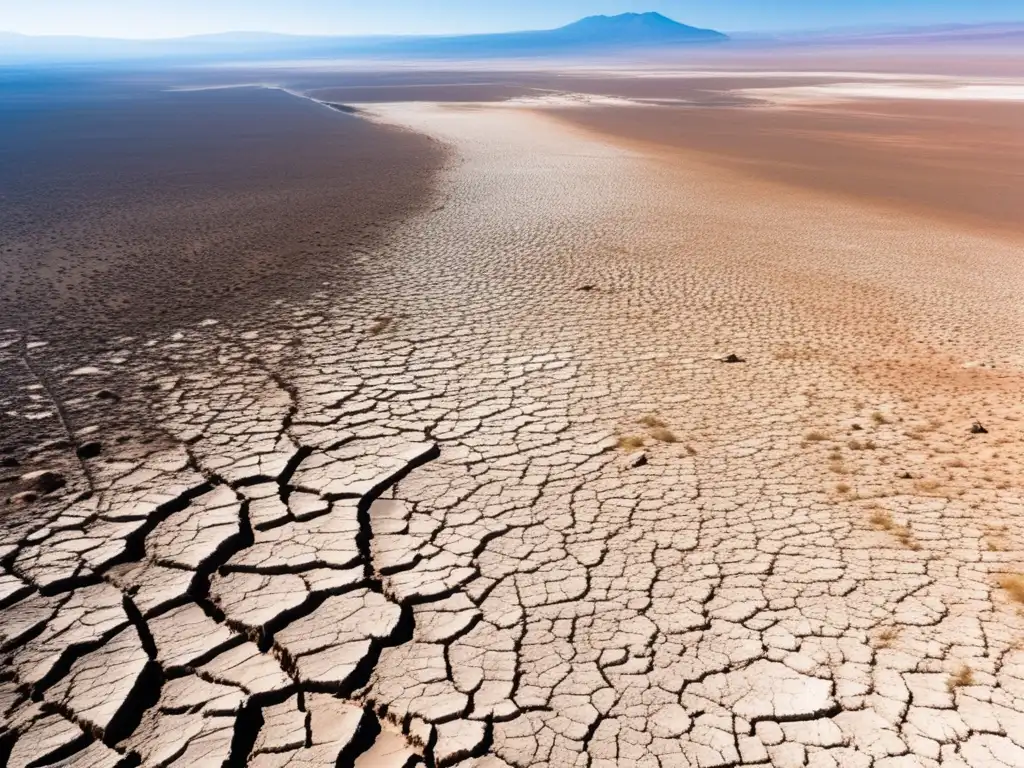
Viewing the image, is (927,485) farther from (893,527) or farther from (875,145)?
(875,145)

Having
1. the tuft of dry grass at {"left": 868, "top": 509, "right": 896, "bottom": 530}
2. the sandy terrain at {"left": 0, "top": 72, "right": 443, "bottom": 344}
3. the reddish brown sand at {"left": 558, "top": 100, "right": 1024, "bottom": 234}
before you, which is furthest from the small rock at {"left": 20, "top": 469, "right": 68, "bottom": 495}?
the reddish brown sand at {"left": 558, "top": 100, "right": 1024, "bottom": 234}

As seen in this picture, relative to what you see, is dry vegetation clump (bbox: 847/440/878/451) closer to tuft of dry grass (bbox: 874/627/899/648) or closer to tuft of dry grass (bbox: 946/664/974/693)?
tuft of dry grass (bbox: 874/627/899/648)

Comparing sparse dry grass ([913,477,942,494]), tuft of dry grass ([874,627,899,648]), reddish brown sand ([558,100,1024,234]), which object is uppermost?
tuft of dry grass ([874,627,899,648])

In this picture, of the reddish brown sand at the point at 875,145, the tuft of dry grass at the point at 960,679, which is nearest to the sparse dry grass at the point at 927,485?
the tuft of dry grass at the point at 960,679

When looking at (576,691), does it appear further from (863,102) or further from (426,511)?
(863,102)

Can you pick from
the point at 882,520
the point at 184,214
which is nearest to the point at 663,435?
the point at 882,520

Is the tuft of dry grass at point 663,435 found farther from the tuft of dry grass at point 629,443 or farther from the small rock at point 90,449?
the small rock at point 90,449
